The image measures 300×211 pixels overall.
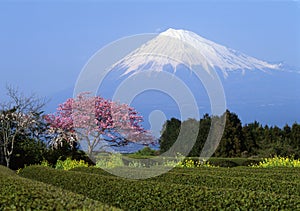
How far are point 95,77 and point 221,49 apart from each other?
13.0 ft

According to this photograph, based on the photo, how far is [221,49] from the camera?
495 inches

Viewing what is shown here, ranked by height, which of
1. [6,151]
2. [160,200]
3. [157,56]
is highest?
[157,56]

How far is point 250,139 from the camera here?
70.3ft

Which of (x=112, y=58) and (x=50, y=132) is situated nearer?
(x=112, y=58)

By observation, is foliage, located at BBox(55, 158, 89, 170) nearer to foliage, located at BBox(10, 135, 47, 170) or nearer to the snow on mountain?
foliage, located at BBox(10, 135, 47, 170)

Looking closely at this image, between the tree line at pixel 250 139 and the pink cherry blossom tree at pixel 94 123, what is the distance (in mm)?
4955

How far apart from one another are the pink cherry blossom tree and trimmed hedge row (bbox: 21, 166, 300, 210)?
630 cm

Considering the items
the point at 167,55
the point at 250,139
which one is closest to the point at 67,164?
the point at 167,55

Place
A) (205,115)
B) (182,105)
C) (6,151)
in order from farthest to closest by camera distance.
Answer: (205,115), (6,151), (182,105)

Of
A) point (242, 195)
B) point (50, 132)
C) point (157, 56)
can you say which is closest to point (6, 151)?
point (50, 132)

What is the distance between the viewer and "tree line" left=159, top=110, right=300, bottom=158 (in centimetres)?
1922

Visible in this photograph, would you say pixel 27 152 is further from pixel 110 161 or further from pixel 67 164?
pixel 110 161

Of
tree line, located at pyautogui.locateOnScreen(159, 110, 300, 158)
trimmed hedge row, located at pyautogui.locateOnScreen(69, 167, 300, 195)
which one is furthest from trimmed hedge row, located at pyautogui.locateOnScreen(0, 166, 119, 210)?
tree line, located at pyautogui.locateOnScreen(159, 110, 300, 158)

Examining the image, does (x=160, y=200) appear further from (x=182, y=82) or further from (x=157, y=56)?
(x=157, y=56)
